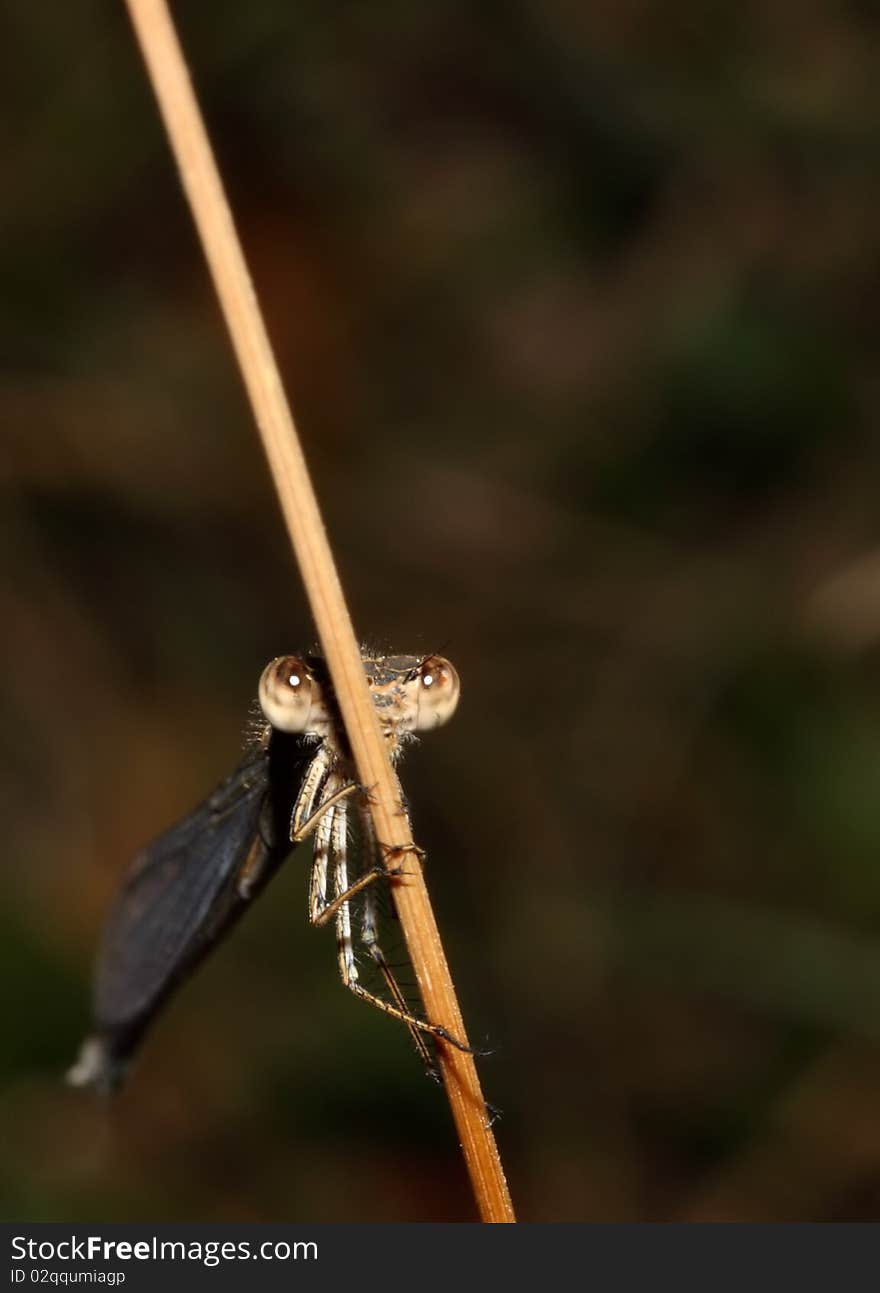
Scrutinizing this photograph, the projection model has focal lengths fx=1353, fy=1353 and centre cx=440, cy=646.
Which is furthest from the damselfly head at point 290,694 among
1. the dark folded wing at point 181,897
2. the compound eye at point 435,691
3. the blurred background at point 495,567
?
the blurred background at point 495,567

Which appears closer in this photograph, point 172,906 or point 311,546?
point 311,546

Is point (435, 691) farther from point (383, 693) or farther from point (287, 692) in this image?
point (287, 692)

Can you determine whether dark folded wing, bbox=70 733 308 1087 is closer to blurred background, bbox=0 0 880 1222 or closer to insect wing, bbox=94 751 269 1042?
insect wing, bbox=94 751 269 1042

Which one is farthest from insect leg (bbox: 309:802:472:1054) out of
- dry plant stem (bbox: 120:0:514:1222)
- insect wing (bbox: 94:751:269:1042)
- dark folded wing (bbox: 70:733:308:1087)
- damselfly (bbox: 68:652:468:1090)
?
dry plant stem (bbox: 120:0:514:1222)

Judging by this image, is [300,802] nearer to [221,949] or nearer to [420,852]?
[420,852]

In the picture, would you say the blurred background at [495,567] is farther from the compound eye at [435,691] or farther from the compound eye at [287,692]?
the compound eye at [287,692]

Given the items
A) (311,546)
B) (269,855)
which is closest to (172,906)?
(269,855)
